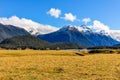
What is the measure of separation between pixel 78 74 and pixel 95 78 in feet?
10.5

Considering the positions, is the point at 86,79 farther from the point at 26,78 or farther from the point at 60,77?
the point at 26,78

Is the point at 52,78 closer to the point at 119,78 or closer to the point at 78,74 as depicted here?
the point at 78,74

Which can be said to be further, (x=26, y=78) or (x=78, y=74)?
(x=78, y=74)

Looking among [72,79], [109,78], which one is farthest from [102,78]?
[72,79]

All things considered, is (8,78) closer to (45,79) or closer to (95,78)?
(45,79)

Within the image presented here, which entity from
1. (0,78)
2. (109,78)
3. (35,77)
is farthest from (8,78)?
(109,78)

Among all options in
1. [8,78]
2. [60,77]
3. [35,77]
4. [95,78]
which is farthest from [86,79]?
[8,78]

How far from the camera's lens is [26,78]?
2520 cm

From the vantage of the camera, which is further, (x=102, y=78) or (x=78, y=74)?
(x=78, y=74)

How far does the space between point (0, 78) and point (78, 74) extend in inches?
307

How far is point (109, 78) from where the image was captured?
24672 mm

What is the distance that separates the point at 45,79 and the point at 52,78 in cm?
83

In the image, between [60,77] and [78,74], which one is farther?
[78,74]

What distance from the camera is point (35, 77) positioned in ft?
84.6
